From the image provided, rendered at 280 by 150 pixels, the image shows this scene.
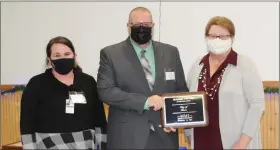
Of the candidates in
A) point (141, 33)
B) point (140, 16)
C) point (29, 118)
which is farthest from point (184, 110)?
point (29, 118)

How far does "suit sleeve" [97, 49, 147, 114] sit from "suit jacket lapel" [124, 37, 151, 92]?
120 millimetres

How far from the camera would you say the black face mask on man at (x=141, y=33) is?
2545 mm

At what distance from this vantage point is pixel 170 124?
8.08ft

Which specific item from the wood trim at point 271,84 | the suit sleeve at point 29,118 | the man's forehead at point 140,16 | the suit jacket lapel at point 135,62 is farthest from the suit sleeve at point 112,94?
the wood trim at point 271,84

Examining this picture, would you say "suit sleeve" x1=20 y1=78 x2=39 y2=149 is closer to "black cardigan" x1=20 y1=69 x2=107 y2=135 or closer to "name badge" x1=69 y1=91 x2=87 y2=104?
"black cardigan" x1=20 y1=69 x2=107 y2=135

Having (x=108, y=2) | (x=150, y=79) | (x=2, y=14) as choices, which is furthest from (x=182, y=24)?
(x=2, y=14)

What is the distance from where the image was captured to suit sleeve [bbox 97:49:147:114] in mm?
2416

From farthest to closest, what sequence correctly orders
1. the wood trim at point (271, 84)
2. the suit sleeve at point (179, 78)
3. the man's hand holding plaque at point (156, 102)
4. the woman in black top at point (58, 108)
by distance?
the wood trim at point (271, 84) → the suit sleeve at point (179, 78) → the woman in black top at point (58, 108) → the man's hand holding plaque at point (156, 102)

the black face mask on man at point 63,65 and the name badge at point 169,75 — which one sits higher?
the black face mask on man at point 63,65

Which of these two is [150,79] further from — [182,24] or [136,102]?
[182,24]

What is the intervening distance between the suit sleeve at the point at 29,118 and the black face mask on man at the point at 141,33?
2.67 feet

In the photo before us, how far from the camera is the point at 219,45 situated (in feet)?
8.21

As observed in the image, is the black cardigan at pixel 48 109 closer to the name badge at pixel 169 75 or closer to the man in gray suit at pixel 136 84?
the man in gray suit at pixel 136 84

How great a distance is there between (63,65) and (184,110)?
922 millimetres
